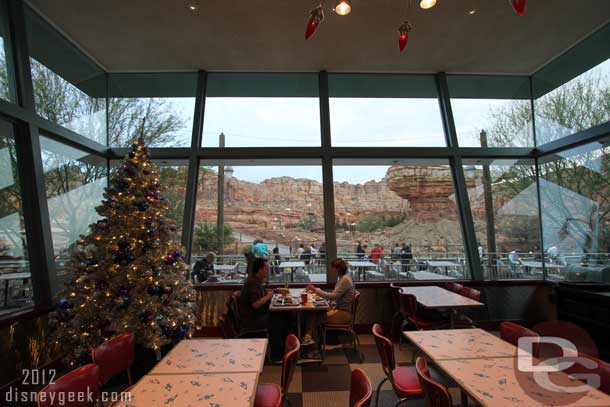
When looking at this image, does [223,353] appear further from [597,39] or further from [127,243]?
[597,39]

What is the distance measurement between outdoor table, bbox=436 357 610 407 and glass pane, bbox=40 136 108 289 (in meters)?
4.53

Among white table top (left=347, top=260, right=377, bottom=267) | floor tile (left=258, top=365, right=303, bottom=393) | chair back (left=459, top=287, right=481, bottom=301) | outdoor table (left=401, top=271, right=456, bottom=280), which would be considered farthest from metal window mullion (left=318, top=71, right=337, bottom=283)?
chair back (left=459, top=287, right=481, bottom=301)

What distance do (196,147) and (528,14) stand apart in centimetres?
544

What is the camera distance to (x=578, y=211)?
4953 mm

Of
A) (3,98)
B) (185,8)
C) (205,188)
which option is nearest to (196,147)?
(205,188)

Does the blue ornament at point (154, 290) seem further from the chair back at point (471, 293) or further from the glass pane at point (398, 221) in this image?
the chair back at point (471, 293)

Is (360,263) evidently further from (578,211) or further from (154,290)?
(578,211)

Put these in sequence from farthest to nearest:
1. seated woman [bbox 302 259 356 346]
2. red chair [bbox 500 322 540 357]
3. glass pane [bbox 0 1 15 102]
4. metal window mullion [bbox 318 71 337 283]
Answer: metal window mullion [bbox 318 71 337 283], seated woman [bbox 302 259 356 346], glass pane [bbox 0 1 15 102], red chair [bbox 500 322 540 357]

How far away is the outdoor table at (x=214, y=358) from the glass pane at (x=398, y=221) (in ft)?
10.5

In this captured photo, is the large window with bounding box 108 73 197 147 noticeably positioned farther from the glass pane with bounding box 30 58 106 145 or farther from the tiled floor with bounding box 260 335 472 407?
the tiled floor with bounding box 260 335 472 407

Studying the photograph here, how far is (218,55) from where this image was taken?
5191 millimetres

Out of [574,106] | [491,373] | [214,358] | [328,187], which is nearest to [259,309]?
[214,358]

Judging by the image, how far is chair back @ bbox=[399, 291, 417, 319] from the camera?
13.0ft

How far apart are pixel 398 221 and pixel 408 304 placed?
1897mm
